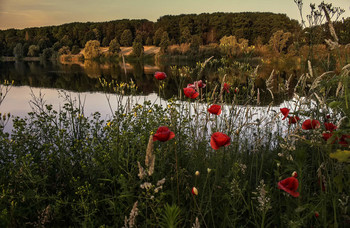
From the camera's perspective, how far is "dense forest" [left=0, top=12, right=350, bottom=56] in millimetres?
60406

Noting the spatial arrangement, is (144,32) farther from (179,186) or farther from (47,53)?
(179,186)

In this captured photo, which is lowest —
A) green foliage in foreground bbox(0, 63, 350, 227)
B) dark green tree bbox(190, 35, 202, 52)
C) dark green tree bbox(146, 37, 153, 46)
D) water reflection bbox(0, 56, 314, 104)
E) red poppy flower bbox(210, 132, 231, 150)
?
green foliage in foreground bbox(0, 63, 350, 227)

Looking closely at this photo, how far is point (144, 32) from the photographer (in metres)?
71.6

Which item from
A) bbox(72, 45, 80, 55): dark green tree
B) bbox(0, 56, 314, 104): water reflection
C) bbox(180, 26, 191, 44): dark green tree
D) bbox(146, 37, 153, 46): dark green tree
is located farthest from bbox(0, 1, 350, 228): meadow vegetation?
bbox(146, 37, 153, 46): dark green tree

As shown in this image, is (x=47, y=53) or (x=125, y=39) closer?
(x=47, y=53)

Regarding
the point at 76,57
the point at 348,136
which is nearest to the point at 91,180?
the point at 348,136

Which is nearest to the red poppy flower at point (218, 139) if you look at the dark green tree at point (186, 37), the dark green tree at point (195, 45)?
the dark green tree at point (195, 45)

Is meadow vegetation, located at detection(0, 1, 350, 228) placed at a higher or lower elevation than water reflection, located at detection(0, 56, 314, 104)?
lower

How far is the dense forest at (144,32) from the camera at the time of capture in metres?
60.4

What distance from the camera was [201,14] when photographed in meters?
84.2

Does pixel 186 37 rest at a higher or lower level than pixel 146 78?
higher

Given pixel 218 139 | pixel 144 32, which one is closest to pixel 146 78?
pixel 218 139

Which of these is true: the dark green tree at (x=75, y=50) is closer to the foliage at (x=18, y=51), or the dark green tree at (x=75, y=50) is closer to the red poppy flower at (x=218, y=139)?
the foliage at (x=18, y=51)

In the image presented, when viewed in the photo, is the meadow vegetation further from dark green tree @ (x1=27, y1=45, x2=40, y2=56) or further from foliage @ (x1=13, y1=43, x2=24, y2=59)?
foliage @ (x1=13, y1=43, x2=24, y2=59)
